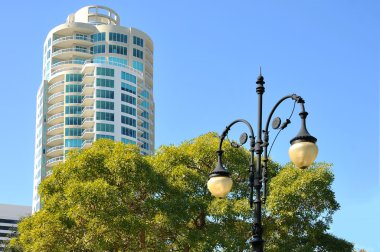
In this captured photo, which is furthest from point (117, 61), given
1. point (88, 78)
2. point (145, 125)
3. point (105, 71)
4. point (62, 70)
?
point (145, 125)

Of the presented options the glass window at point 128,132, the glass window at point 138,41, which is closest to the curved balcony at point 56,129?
the glass window at point 128,132

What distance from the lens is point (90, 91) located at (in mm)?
109812

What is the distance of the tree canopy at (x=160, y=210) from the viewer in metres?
38.1

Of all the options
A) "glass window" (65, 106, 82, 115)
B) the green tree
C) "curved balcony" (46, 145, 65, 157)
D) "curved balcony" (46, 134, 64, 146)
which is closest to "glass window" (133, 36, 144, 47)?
"glass window" (65, 106, 82, 115)

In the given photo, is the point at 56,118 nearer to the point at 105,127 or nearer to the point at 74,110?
the point at 74,110

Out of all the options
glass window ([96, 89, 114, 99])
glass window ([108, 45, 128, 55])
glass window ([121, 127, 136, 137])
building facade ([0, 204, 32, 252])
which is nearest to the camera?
glass window ([121, 127, 136, 137])

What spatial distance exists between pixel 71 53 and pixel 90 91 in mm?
8301

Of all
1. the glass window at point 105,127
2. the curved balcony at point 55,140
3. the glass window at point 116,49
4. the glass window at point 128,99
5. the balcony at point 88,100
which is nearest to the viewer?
the glass window at point 105,127

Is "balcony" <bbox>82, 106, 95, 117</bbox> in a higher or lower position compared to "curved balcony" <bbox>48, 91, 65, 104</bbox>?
lower

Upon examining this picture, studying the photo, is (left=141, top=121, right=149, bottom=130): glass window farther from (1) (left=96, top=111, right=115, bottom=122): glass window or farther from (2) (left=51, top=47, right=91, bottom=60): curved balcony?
(2) (left=51, top=47, right=91, bottom=60): curved balcony

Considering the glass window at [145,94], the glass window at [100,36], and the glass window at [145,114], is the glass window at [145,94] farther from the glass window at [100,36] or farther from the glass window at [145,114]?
the glass window at [100,36]

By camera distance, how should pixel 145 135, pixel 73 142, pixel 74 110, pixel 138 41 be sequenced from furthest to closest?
1. pixel 138 41
2. pixel 145 135
3. pixel 74 110
4. pixel 73 142

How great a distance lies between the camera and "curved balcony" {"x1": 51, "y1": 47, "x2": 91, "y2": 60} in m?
114

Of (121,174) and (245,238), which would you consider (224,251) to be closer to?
(245,238)
